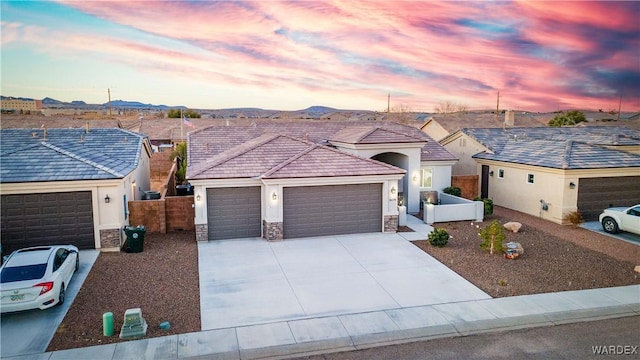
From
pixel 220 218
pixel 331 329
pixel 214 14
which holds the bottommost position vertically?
pixel 331 329

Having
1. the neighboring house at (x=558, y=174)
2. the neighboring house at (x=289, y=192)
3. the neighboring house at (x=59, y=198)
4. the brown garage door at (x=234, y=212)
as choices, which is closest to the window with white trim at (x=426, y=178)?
the neighboring house at (x=558, y=174)

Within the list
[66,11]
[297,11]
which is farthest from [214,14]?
[66,11]

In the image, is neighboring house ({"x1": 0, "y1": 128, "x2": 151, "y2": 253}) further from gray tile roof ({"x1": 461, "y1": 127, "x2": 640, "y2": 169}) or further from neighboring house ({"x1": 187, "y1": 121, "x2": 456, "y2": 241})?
gray tile roof ({"x1": 461, "y1": 127, "x2": 640, "y2": 169})

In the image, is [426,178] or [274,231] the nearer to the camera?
[274,231]

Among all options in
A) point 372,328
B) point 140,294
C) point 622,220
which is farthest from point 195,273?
point 622,220

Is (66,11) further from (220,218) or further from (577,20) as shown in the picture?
(577,20)

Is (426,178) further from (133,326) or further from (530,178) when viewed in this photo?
(133,326)
